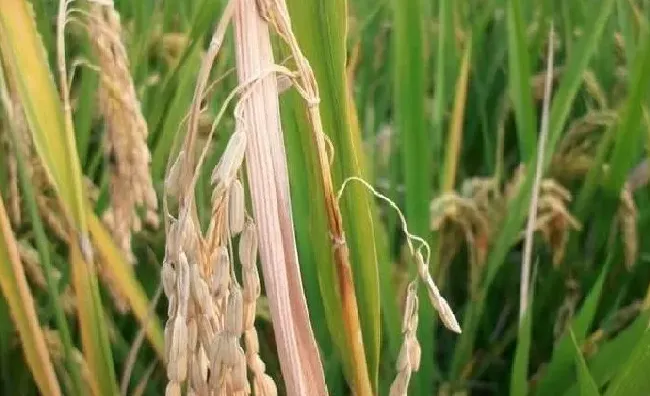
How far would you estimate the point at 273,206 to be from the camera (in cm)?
32

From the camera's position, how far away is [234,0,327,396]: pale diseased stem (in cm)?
30

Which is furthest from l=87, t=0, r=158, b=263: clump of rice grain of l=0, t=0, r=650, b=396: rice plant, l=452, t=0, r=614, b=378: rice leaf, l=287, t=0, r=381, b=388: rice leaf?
l=452, t=0, r=614, b=378: rice leaf

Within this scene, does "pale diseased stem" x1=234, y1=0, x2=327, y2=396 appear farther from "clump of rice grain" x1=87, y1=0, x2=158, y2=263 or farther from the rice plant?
"clump of rice grain" x1=87, y1=0, x2=158, y2=263

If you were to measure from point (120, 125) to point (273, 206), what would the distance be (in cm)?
19

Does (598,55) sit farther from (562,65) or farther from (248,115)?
(248,115)

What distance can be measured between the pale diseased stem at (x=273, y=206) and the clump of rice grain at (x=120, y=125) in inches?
6.0

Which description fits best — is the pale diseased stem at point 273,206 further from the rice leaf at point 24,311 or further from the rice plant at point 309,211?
the rice leaf at point 24,311

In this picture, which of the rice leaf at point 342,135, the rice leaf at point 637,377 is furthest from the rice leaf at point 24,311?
the rice leaf at point 637,377

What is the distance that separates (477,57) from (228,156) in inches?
26.1

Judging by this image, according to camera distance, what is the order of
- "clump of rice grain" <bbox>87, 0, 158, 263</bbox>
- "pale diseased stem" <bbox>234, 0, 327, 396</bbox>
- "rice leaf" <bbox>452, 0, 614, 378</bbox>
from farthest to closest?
1. "rice leaf" <bbox>452, 0, 614, 378</bbox>
2. "clump of rice grain" <bbox>87, 0, 158, 263</bbox>
3. "pale diseased stem" <bbox>234, 0, 327, 396</bbox>

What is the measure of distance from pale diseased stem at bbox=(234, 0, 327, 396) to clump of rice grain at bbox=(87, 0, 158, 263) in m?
0.15

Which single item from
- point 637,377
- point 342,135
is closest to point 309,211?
point 342,135

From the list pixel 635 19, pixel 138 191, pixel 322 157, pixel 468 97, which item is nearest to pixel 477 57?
pixel 468 97

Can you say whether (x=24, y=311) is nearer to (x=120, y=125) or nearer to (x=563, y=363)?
(x=120, y=125)
